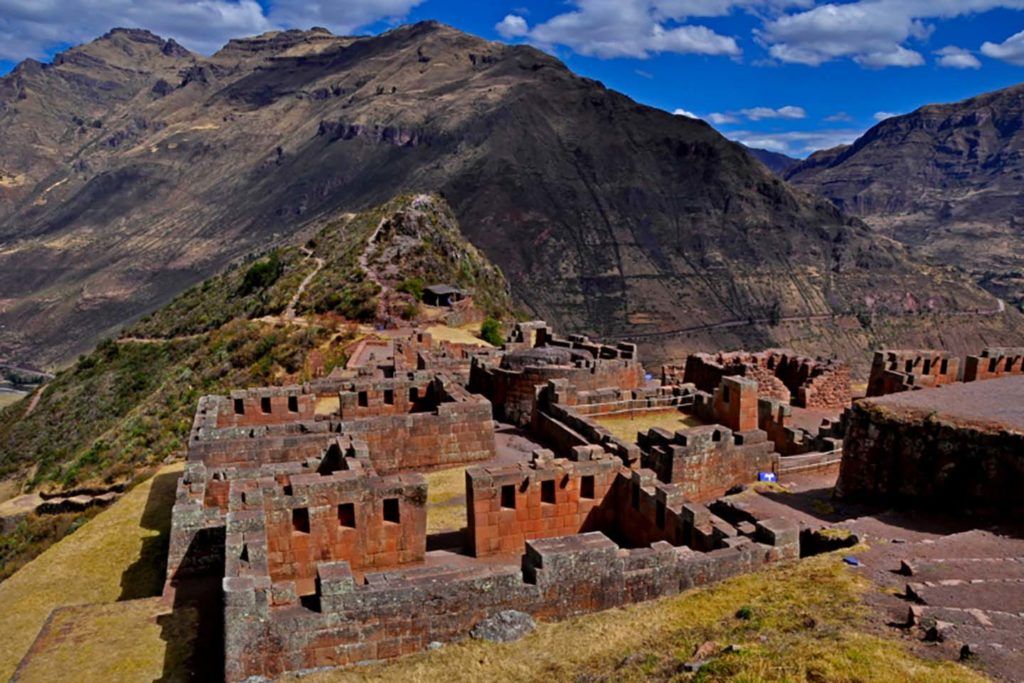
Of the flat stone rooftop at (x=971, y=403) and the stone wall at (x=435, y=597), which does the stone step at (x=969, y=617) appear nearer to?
the stone wall at (x=435, y=597)

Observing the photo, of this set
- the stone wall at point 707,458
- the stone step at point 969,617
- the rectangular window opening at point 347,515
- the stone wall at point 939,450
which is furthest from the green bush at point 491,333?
the stone step at point 969,617

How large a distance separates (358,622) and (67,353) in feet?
521

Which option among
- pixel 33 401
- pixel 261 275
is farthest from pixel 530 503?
pixel 33 401

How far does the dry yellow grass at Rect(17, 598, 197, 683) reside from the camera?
41.8 feet

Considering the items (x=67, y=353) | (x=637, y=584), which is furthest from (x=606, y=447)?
(x=67, y=353)

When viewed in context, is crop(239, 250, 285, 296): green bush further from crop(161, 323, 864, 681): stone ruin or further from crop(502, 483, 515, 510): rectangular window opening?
crop(502, 483, 515, 510): rectangular window opening

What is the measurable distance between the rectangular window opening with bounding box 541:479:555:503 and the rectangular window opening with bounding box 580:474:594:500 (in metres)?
0.71

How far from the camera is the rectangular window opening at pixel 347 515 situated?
14.9 m

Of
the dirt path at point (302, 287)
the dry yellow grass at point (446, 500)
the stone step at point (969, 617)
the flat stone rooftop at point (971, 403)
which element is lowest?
the dry yellow grass at point (446, 500)

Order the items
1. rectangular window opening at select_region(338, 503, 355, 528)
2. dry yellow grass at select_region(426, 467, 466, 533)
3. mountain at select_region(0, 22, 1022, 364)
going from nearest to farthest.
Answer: rectangular window opening at select_region(338, 503, 355, 528) → dry yellow grass at select_region(426, 467, 466, 533) → mountain at select_region(0, 22, 1022, 364)

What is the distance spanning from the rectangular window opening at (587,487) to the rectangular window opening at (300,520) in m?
5.68

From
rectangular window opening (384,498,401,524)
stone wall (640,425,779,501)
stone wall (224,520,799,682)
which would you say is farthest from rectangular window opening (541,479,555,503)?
stone wall (224,520,799,682)

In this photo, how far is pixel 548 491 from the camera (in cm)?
1664

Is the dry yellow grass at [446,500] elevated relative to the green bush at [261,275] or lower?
lower
